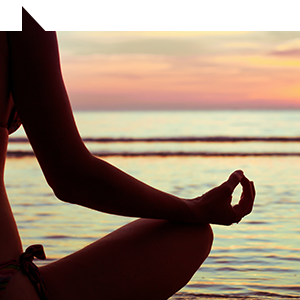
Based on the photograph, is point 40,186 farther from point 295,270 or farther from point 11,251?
point 11,251

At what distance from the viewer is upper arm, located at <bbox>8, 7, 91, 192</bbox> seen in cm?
109

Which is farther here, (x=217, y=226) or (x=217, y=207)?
(x=217, y=226)

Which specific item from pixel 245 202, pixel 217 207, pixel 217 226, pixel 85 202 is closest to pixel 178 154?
pixel 217 226

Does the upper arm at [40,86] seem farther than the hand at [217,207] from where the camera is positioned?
No

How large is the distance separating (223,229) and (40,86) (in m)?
4.09

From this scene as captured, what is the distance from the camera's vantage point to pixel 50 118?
109cm

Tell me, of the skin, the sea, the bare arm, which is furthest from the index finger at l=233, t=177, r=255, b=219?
the sea

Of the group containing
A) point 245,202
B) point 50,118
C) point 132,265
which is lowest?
point 132,265

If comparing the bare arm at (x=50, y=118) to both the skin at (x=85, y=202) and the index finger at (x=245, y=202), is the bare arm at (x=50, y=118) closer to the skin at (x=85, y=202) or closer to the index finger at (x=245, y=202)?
the skin at (x=85, y=202)

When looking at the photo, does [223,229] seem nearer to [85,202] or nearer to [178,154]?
[85,202]

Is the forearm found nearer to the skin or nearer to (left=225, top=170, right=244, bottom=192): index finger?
the skin

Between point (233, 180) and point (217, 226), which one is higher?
point (233, 180)

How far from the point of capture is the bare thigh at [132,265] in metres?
1.22

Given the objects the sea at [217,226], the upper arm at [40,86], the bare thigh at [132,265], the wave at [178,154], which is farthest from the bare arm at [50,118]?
the wave at [178,154]
